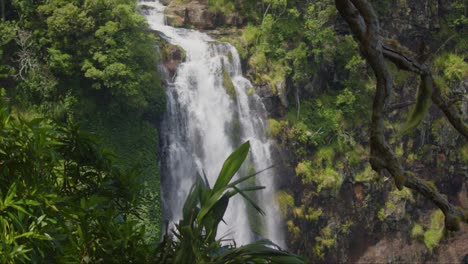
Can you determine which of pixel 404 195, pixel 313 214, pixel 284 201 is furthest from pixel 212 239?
pixel 404 195

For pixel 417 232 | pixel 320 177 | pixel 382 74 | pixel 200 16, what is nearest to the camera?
pixel 382 74

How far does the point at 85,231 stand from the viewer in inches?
88.4

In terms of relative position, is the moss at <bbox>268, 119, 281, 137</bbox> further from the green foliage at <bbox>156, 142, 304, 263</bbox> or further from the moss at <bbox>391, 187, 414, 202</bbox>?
the green foliage at <bbox>156, 142, 304, 263</bbox>

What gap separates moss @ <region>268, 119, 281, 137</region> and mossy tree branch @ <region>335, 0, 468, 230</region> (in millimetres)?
15714

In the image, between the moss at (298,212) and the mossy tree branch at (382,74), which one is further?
the moss at (298,212)

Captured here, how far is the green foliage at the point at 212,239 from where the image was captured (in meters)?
2.14

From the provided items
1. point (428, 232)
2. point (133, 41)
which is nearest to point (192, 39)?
point (133, 41)

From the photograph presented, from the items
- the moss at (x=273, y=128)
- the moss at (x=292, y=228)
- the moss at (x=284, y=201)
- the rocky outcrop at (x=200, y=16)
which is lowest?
the moss at (x=292, y=228)

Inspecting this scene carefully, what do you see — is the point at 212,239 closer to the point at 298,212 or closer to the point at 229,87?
the point at 229,87

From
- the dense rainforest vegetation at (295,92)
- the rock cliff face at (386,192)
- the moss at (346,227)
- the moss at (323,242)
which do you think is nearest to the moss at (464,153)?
the dense rainforest vegetation at (295,92)

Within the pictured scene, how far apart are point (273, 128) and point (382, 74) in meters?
15.9

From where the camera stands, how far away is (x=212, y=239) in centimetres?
225

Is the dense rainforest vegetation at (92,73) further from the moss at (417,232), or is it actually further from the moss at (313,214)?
the moss at (417,232)

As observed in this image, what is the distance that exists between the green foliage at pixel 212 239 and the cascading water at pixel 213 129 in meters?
13.8
